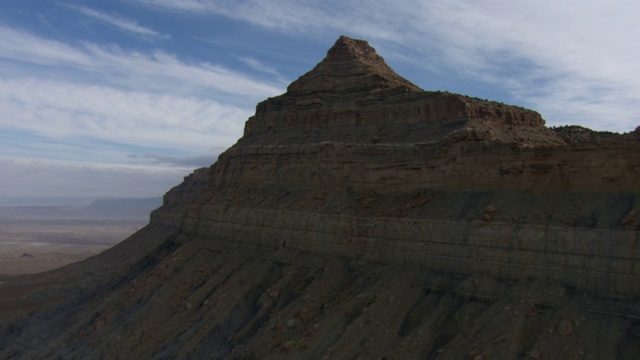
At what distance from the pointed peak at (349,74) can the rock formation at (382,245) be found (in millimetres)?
140

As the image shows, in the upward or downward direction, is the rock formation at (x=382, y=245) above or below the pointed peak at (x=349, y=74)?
below

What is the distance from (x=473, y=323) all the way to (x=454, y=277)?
102 inches

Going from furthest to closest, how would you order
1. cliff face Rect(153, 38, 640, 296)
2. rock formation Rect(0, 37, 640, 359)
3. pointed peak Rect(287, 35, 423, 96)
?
pointed peak Rect(287, 35, 423, 96)
cliff face Rect(153, 38, 640, 296)
rock formation Rect(0, 37, 640, 359)

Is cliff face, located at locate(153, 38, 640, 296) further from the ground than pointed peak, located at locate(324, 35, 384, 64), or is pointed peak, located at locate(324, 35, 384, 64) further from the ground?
pointed peak, located at locate(324, 35, 384, 64)

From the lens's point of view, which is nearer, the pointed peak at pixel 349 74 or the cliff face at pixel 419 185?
the cliff face at pixel 419 185

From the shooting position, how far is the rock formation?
18.0 m

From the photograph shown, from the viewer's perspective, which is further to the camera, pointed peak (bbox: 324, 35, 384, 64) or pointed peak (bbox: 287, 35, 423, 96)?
pointed peak (bbox: 324, 35, 384, 64)

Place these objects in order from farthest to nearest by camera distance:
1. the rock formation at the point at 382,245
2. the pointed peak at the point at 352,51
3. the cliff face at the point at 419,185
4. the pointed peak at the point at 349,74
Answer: the pointed peak at the point at 352,51 → the pointed peak at the point at 349,74 → the cliff face at the point at 419,185 → the rock formation at the point at 382,245

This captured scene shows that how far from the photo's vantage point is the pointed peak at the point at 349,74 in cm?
3681

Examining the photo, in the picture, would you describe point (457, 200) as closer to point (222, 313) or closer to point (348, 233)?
point (348, 233)

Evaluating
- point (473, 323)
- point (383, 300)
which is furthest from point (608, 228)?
point (383, 300)

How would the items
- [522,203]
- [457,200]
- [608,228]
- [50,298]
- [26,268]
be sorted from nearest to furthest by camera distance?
[608,228]
[522,203]
[457,200]
[50,298]
[26,268]

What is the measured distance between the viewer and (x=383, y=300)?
2208 cm

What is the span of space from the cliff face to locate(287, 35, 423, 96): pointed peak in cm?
12
